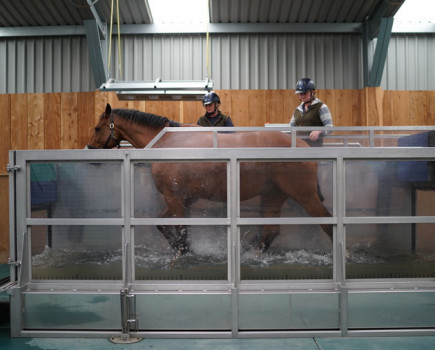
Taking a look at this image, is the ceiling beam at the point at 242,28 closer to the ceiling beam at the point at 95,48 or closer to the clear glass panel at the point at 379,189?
the ceiling beam at the point at 95,48

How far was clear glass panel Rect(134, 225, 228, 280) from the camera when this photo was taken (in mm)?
3367

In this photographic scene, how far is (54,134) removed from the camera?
7.32 meters

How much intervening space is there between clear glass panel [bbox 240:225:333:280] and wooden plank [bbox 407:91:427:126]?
501 centimetres

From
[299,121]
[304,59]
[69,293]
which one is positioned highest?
[304,59]

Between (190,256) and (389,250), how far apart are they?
68.3 inches

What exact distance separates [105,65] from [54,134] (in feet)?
5.26

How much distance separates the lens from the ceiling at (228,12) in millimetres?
7043

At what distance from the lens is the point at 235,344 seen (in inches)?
122

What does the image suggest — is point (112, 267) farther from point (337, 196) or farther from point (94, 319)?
point (337, 196)

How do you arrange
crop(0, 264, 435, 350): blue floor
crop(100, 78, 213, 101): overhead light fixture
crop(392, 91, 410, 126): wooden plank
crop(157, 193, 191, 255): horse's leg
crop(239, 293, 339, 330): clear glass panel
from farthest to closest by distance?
crop(392, 91, 410, 126): wooden plank
crop(100, 78, 213, 101): overhead light fixture
crop(157, 193, 191, 255): horse's leg
crop(239, 293, 339, 330): clear glass panel
crop(0, 264, 435, 350): blue floor

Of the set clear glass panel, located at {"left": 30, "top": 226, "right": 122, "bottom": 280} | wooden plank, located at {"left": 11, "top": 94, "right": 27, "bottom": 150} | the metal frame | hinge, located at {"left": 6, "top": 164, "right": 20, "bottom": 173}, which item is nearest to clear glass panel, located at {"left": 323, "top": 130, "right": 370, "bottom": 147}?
the metal frame

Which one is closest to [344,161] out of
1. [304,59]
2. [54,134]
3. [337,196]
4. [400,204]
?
[337,196]

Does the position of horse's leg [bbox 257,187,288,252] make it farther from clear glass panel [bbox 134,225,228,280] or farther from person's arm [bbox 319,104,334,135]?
person's arm [bbox 319,104,334,135]

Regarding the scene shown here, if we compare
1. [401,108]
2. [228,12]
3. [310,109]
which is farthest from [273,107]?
[310,109]
